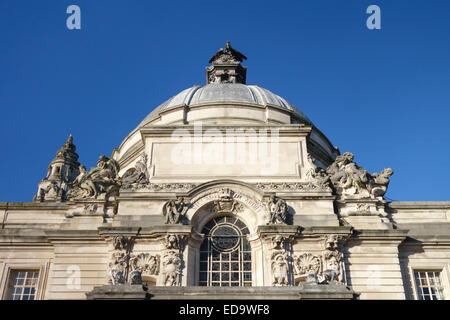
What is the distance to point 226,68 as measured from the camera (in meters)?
47.7

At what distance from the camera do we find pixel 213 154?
27.8m

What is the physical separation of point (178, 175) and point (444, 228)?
14645 millimetres

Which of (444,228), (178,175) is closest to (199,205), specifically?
(178,175)

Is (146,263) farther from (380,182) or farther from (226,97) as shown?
(226,97)

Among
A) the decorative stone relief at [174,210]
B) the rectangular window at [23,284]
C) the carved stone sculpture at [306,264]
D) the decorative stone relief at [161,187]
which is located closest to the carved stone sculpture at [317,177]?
the carved stone sculpture at [306,264]

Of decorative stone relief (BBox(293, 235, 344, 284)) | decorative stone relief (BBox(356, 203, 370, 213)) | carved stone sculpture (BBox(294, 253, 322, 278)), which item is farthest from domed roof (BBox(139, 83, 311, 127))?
carved stone sculpture (BBox(294, 253, 322, 278))

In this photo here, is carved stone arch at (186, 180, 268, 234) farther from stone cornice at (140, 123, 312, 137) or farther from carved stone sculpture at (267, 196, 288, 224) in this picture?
stone cornice at (140, 123, 312, 137)

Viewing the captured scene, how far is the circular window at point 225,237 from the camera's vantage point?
2462 centimetres

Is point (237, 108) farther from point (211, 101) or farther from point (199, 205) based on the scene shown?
point (199, 205)

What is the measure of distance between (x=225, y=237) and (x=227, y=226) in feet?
2.11

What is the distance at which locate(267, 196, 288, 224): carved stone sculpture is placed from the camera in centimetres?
2417

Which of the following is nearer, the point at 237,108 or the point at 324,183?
the point at 324,183

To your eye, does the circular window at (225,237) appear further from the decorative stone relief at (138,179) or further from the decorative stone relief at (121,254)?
the decorative stone relief at (138,179)
